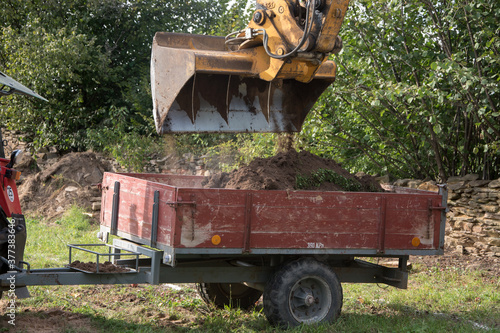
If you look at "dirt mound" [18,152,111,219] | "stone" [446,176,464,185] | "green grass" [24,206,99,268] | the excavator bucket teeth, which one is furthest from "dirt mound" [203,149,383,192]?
"dirt mound" [18,152,111,219]

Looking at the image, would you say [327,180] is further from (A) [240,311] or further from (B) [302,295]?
(A) [240,311]

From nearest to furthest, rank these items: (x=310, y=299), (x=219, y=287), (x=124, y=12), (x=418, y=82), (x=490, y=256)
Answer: (x=310, y=299) → (x=219, y=287) → (x=490, y=256) → (x=418, y=82) → (x=124, y=12)

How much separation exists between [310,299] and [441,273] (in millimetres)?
3531

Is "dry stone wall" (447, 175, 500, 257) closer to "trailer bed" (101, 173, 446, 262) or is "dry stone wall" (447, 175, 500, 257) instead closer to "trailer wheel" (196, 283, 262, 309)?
"trailer bed" (101, 173, 446, 262)

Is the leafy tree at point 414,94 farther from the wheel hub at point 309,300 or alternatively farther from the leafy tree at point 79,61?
the leafy tree at point 79,61

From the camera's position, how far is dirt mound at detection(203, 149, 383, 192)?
5634mm

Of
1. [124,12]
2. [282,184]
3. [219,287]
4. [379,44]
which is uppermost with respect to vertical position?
[124,12]

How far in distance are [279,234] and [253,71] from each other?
1988mm

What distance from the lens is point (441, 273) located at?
8.22 metres

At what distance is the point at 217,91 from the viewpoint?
679cm

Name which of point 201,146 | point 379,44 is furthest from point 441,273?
point 201,146

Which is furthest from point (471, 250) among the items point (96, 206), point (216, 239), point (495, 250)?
point (96, 206)

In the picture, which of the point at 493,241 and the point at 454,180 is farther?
the point at 454,180

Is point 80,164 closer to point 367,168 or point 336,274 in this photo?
point 367,168
